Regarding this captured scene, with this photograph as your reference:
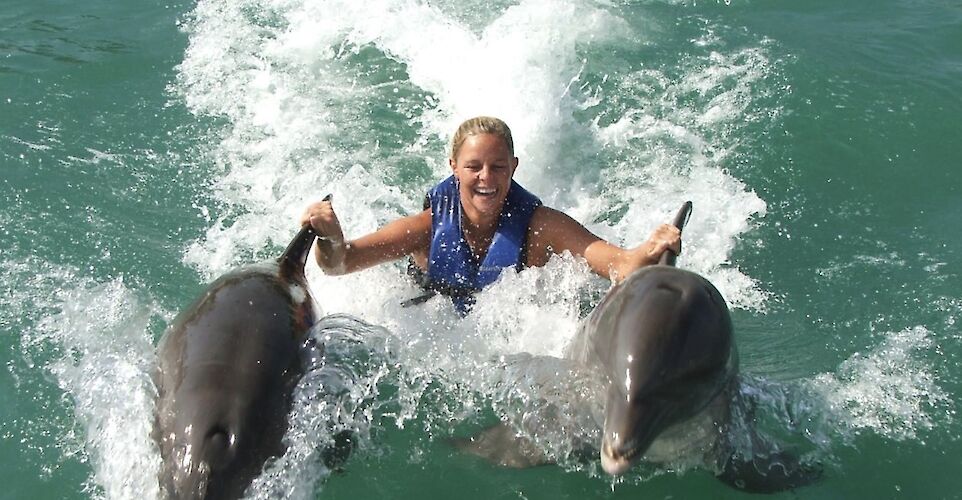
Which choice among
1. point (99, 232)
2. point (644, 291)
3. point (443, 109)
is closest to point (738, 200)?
point (443, 109)

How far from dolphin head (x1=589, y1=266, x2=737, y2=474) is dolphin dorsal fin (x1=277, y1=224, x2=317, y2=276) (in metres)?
2.01

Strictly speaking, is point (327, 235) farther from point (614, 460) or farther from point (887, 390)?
point (887, 390)

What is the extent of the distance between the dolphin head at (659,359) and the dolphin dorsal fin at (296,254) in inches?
79.3

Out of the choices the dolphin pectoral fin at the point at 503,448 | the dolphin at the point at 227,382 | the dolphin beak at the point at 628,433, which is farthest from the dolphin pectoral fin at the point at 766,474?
the dolphin at the point at 227,382

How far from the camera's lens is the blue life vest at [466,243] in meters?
6.54

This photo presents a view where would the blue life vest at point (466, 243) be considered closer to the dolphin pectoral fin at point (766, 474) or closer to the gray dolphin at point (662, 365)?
the gray dolphin at point (662, 365)

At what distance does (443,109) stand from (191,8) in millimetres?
4612

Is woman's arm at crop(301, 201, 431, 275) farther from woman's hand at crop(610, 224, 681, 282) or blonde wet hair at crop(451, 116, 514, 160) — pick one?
woman's hand at crop(610, 224, 681, 282)

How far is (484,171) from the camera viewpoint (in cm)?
616

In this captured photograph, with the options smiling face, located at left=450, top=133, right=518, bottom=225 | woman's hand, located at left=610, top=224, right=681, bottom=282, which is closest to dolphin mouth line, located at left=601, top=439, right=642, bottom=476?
woman's hand, located at left=610, top=224, right=681, bottom=282

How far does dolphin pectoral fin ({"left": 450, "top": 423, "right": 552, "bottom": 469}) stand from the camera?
5.49 m

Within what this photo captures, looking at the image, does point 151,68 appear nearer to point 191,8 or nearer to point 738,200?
point 191,8

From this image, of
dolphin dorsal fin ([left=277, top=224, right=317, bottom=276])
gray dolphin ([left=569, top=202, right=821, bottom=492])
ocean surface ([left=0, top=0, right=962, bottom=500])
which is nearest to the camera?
gray dolphin ([left=569, top=202, right=821, bottom=492])

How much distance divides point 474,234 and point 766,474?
97.9 inches
